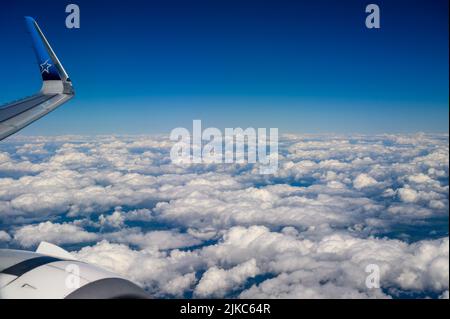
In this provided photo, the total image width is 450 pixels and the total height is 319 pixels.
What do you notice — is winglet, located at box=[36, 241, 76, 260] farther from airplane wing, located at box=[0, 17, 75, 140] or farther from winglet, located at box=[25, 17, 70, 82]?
winglet, located at box=[25, 17, 70, 82]

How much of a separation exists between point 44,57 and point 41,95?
1.62m

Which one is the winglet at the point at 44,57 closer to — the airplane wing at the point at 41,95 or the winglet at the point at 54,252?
the airplane wing at the point at 41,95

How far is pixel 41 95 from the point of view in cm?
1027

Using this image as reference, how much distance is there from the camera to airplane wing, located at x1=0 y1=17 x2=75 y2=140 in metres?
7.33

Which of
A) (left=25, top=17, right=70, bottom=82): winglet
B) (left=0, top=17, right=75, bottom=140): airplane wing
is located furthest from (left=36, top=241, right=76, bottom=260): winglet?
(left=25, top=17, right=70, bottom=82): winglet

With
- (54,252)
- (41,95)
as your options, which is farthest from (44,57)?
(54,252)

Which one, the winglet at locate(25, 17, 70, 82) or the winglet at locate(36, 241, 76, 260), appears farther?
the winglet at locate(25, 17, 70, 82)

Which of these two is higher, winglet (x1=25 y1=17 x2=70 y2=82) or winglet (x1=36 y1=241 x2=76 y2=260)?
winglet (x1=25 y1=17 x2=70 y2=82)

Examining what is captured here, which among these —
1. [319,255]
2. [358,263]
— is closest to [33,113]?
[358,263]

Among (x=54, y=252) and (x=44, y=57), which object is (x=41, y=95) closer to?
(x=44, y=57)

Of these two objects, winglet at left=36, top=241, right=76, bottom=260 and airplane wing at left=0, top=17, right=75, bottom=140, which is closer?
winglet at left=36, top=241, right=76, bottom=260

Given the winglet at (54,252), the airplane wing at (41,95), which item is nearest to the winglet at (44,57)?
the airplane wing at (41,95)

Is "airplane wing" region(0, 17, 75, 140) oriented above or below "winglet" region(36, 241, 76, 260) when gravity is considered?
above

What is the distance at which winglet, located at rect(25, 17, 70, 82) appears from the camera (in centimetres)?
883
